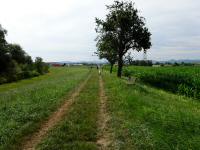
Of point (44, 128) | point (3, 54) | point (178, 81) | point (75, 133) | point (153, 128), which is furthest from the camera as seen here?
point (3, 54)

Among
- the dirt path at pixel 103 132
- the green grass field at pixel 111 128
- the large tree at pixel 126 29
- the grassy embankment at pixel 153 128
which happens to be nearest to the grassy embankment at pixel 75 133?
the green grass field at pixel 111 128

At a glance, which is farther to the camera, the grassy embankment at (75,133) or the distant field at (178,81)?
the distant field at (178,81)

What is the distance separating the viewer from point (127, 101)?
22.5m

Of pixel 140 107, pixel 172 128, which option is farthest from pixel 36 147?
pixel 140 107

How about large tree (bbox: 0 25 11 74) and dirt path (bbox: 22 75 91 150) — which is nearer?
dirt path (bbox: 22 75 91 150)

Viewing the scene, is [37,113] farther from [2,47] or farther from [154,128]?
[2,47]

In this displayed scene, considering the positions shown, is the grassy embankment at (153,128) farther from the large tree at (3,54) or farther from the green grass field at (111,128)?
the large tree at (3,54)

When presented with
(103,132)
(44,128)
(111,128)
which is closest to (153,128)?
(111,128)

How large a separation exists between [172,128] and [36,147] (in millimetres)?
5556

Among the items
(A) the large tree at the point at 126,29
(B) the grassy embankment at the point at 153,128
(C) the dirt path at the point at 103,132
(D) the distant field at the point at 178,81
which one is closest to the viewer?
(C) the dirt path at the point at 103,132

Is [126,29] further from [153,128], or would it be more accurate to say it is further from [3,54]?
[153,128]

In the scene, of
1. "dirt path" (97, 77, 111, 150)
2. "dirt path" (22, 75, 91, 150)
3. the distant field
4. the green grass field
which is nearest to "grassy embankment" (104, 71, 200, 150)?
the green grass field

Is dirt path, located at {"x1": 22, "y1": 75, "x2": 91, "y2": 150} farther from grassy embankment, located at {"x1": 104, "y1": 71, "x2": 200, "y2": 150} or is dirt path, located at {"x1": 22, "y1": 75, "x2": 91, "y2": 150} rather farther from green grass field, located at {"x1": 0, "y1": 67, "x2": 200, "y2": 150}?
grassy embankment, located at {"x1": 104, "y1": 71, "x2": 200, "y2": 150}

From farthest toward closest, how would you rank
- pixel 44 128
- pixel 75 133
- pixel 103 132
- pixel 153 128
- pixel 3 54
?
pixel 3 54 < pixel 44 128 < pixel 153 128 < pixel 103 132 < pixel 75 133
